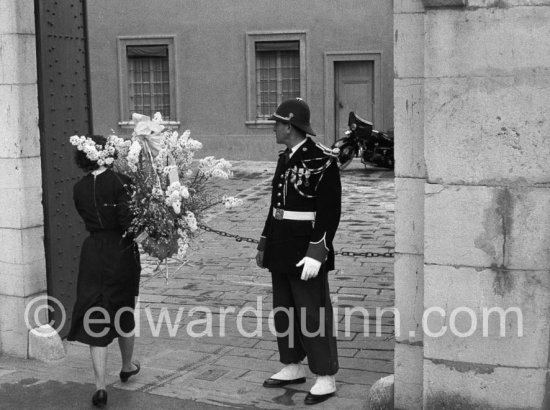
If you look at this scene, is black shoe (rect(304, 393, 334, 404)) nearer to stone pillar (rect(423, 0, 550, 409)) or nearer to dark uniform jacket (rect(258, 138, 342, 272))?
dark uniform jacket (rect(258, 138, 342, 272))

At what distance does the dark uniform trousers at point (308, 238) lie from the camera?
5.72 metres

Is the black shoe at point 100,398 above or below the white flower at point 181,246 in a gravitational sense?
below

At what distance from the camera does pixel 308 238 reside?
579 centimetres

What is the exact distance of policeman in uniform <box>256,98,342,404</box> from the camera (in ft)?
18.8

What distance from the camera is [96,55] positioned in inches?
850

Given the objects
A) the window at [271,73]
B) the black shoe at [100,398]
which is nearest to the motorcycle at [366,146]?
the window at [271,73]

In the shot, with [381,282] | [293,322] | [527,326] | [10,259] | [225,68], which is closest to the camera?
[527,326]

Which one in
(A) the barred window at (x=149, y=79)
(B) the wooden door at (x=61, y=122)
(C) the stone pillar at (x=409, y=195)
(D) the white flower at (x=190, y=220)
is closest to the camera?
(C) the stone pillar at (x=409, y=195)

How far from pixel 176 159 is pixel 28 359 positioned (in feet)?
6.86

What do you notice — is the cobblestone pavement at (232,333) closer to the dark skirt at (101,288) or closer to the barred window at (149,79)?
the dark skirt at (101,288)

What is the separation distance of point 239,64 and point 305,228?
15.4 metres

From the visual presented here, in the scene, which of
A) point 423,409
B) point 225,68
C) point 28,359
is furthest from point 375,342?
point 225,68

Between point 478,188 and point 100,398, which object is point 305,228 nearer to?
point 478,188

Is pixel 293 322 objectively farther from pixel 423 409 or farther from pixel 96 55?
pixel 96 55
